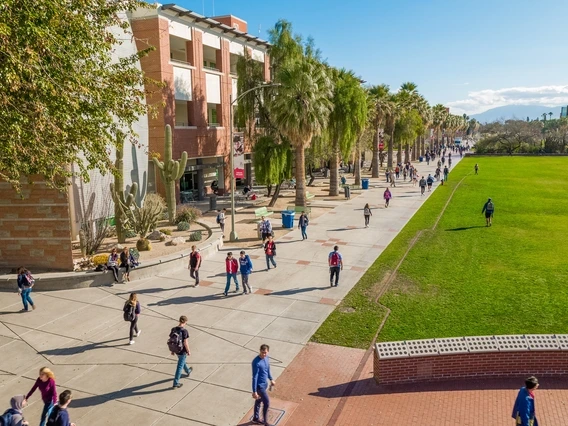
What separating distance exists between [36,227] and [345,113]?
83.6 ft

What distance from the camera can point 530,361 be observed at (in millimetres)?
9547

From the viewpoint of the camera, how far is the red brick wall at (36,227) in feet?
55.2

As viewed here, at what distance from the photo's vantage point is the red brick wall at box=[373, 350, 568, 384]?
9.46 meters

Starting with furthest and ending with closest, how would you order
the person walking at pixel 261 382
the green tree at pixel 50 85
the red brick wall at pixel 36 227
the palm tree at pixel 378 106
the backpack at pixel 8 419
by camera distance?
the palm tree at pixel 378 106 → the red brick wall at pixel 36 227 → the green tree at pixel 50 85 → the person walking at pixel 261 382 → the backpack at pixel 8 419

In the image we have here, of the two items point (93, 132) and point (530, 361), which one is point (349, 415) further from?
point (93, 132)

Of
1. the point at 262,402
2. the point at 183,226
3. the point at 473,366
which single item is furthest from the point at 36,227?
the point at 473,366

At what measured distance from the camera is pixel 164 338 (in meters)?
11.9

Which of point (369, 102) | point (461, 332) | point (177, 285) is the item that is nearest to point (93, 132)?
point (177, 285)

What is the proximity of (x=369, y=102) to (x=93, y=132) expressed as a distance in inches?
1491

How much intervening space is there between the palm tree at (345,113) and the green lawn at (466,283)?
10.7 metres

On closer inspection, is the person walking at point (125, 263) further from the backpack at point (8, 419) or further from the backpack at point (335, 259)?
the backpack at point (8, 419)

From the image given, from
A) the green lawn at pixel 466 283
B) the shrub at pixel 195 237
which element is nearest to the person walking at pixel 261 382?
the green lawn at pixel 466 283

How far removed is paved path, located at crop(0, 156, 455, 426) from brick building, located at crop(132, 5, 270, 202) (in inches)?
609

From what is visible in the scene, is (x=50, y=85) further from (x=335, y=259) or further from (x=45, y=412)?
(x=335, y=259)
